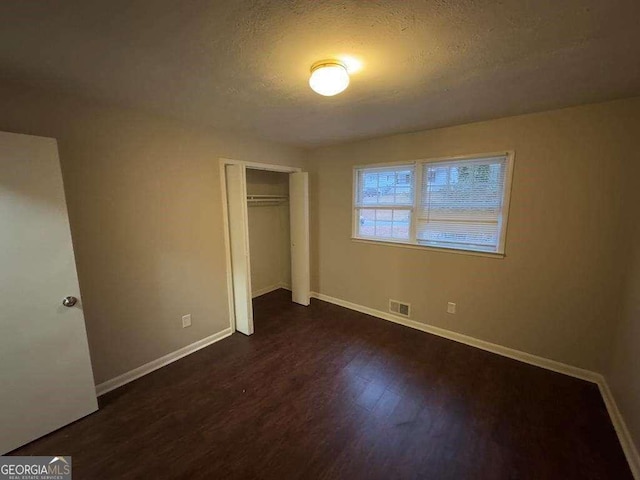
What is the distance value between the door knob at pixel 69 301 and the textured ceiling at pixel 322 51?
1.43 metres

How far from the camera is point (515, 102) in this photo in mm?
2027

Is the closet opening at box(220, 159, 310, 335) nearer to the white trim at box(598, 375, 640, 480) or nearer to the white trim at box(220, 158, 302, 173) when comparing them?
the white trim at box(220, 158, 302, 173)

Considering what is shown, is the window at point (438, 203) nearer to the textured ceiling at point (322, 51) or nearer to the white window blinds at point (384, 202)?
the white window blinds at point (384, 202)

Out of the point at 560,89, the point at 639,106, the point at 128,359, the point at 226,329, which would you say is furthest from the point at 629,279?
the point at 128,359

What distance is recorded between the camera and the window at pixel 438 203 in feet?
8.36

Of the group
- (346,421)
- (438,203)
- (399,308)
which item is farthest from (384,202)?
(346,421)

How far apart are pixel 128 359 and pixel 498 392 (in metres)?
3.24

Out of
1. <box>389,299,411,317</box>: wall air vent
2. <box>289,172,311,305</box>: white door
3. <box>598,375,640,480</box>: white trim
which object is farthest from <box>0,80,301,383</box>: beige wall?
<box>598,375,640,480</box>: white trim

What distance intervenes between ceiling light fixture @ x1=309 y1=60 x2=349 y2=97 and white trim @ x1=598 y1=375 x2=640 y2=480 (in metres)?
2.81

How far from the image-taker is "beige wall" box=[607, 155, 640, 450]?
168 centimetres

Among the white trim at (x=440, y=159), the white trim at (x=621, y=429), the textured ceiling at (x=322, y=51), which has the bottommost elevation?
the white trim at (x=621, y=429)

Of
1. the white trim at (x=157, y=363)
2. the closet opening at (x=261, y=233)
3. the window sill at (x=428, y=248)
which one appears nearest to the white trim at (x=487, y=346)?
the window sill at (x=428, y=248)

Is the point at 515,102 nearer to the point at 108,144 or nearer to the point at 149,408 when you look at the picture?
the point at 108,144

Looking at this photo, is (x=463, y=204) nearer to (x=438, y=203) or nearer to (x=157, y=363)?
(x=438, y=203)
